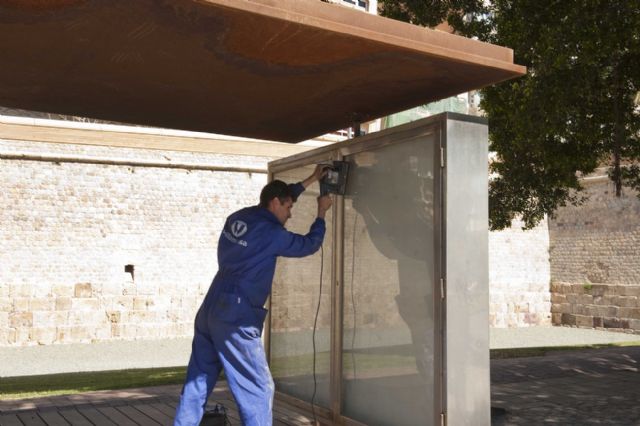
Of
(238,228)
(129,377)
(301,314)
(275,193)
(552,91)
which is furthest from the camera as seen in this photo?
(129,377)

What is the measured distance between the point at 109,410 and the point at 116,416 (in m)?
0.35

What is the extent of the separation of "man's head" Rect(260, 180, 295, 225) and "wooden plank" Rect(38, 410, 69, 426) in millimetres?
3116

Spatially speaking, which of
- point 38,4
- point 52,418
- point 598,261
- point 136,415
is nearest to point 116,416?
point 136,415

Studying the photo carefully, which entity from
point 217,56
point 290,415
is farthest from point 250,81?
point 290,415

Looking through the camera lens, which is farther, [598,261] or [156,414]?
[598,261]

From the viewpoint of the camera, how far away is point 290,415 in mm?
6824

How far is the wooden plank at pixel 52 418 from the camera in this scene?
6359 millimetres

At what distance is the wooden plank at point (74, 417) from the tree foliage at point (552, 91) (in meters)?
6.71

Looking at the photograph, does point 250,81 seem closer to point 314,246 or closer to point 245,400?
point 314,246

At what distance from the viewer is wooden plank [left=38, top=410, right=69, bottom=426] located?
636 cm

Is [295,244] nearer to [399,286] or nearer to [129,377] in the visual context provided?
[399,286]

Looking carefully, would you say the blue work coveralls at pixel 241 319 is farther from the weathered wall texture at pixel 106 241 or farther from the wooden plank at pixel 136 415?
the weathered wall texture at pixel 106 241

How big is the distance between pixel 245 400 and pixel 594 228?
832 inches

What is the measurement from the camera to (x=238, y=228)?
4.81 m
